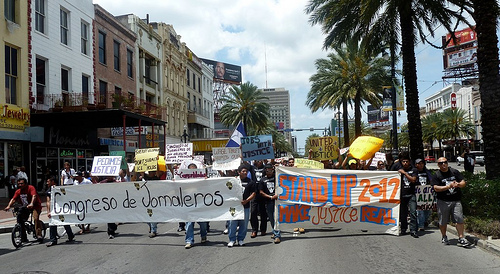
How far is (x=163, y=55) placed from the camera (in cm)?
4078

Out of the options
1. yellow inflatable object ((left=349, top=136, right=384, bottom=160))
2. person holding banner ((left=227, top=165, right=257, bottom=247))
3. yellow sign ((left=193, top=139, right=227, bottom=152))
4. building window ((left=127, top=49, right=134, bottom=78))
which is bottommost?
person holding banner ((left=227, top=165, right=257, bottom=247))

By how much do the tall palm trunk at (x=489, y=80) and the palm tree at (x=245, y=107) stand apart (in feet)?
122

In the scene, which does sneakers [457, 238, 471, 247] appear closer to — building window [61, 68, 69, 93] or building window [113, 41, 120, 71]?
building window [61, 68, 69, 93]

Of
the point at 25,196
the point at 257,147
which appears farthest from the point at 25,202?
the point at 257,147

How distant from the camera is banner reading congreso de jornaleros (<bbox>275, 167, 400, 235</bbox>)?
9641 mm

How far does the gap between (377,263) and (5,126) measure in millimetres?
17764

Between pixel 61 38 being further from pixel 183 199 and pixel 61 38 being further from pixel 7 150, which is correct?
pixel 183 199

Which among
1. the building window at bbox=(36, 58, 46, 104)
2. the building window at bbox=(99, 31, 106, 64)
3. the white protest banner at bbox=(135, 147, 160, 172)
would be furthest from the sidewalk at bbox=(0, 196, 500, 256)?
the building window at bbox=(99, 31, 106, 64)

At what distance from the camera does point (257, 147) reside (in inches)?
548

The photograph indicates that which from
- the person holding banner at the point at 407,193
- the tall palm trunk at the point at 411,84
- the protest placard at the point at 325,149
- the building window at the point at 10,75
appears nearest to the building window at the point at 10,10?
the building window at the point at 10,75

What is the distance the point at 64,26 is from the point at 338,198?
20699 mm

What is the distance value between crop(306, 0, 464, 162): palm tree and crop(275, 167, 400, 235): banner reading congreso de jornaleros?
576 cm

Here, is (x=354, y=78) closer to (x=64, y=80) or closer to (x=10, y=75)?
(x=64, y=80)

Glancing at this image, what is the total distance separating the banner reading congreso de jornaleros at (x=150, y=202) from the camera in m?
9.50
